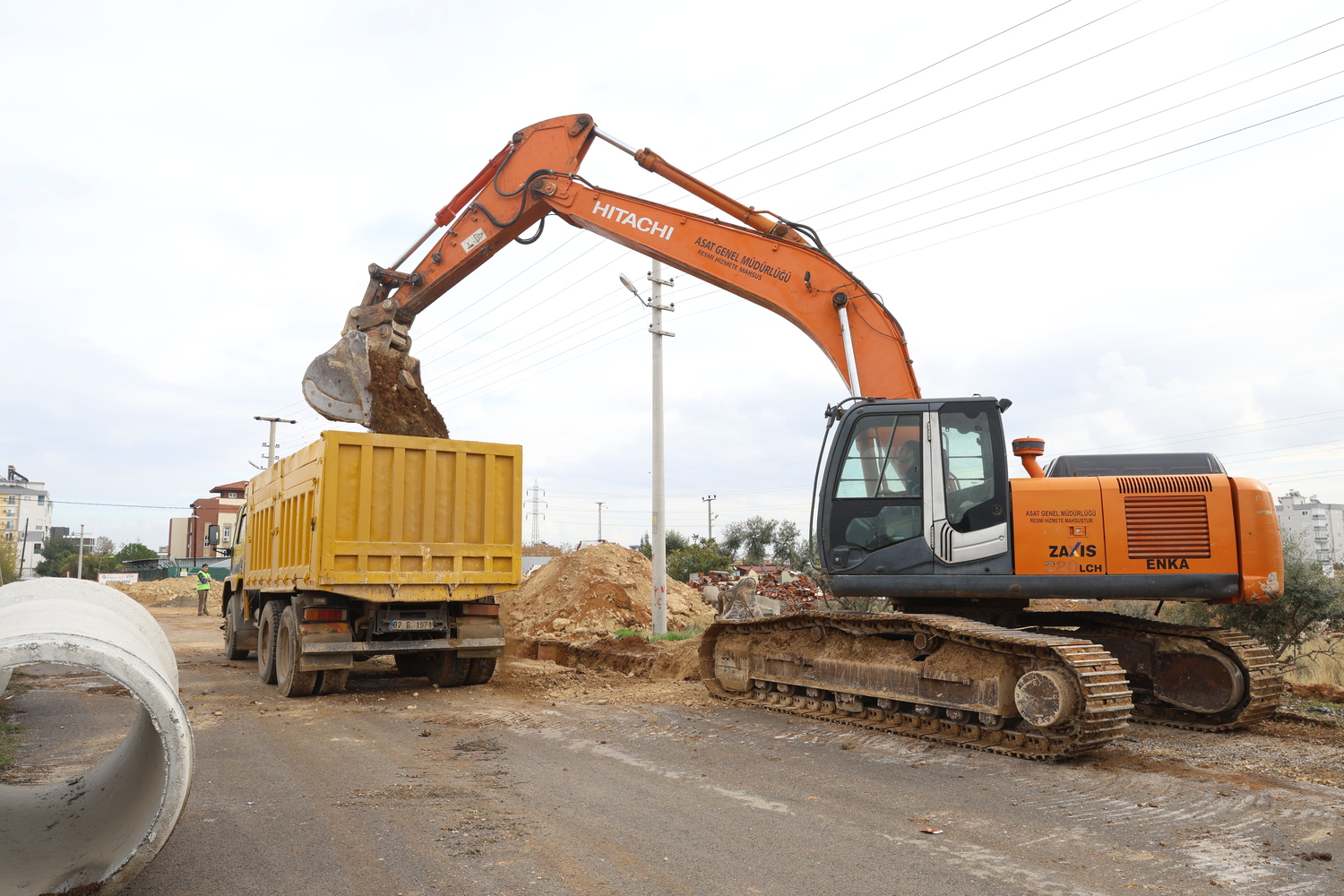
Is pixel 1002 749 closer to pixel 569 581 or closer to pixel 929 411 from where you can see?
pixel 929 411

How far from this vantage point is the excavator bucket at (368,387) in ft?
35.4

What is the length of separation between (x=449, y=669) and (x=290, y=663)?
1.81 metres

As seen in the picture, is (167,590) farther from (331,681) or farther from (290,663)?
(331,681)

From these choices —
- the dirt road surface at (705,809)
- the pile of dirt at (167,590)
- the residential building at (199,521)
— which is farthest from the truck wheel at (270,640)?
the residential building at (199,521)

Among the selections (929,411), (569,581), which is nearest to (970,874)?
(929,411)

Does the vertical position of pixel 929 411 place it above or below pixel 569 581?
above

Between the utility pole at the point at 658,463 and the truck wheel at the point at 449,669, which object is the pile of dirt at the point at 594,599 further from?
the truck wheel at the point at 449,669

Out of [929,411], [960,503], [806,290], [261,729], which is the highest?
[806,290]

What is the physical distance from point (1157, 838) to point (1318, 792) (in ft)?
5.85

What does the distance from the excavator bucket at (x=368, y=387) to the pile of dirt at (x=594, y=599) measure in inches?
282

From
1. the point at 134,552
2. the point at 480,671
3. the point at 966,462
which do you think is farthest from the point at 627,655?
the point at 134,552

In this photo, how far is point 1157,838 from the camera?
4836 mm

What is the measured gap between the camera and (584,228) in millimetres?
10656

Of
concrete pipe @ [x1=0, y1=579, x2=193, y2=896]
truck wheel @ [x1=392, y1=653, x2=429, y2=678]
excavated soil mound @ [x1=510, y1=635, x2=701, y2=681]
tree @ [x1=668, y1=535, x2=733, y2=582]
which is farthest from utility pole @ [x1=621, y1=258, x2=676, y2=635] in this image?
tree @ [x1=668, y1=535, x2=733, y2=582]
